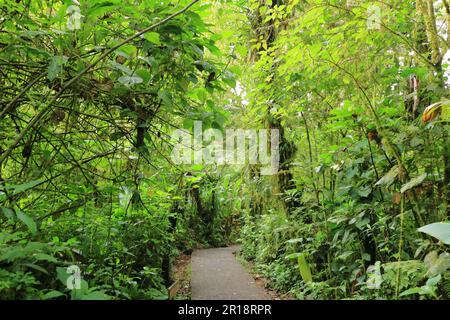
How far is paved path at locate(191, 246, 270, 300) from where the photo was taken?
496 cm

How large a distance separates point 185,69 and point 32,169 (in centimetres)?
120

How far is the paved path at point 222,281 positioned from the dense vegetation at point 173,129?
18.8 inches

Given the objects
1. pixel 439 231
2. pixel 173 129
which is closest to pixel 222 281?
pixel 173 129

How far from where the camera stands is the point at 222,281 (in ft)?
19.5

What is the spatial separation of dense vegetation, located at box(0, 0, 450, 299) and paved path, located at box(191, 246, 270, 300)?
1.56 ft

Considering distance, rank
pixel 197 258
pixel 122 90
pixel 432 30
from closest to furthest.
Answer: pixel 122 90, pixel 432 30, pixel 197 258

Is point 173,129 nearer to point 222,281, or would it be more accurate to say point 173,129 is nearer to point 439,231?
point 439,231

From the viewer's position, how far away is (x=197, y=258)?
8555 millimetres

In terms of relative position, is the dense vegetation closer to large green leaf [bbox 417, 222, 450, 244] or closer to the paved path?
large green leaf [bbox 417, 222, 450, 244]

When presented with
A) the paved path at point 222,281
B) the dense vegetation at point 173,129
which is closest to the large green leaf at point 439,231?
the dense vegetation at point 173,129

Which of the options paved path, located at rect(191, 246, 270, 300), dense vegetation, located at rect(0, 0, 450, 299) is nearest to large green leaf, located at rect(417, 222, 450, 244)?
dense vegetation, located at rect(0, 0, 450, 299)

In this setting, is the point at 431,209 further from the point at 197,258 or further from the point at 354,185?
the point at 197,258
